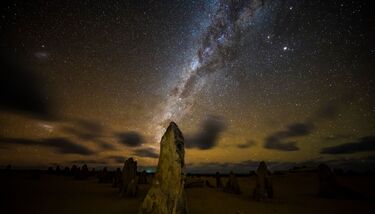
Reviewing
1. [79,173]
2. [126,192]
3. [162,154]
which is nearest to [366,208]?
[162,154]

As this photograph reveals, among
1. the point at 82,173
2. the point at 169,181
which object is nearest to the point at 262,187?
the point at 169,181

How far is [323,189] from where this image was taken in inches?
868

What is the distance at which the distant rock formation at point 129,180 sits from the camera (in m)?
20.2

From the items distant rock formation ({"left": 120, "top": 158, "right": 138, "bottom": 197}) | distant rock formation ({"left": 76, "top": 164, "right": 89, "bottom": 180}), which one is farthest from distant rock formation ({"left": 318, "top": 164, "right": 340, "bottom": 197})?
distant rock formation ({"left": 76, "top": 164, "right": 89, "bottom": 180})

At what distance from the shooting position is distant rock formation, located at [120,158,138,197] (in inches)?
797

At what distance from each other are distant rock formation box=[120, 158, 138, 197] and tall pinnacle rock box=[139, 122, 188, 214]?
10106 millimetres

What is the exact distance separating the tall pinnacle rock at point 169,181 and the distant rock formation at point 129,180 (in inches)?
398

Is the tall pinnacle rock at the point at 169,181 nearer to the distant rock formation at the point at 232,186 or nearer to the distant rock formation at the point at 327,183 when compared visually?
the distant rock formation at the point at 232,186

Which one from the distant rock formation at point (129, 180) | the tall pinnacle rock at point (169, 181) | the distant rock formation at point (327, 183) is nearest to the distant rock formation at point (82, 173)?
the distant rock formation at point (129, 180)

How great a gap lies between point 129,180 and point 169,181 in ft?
37.9

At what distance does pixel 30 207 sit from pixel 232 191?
65.5ft

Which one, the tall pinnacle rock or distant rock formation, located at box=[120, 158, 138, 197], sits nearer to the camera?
the tall pinnacle rock

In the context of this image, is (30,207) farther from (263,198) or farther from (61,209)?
(263,198)

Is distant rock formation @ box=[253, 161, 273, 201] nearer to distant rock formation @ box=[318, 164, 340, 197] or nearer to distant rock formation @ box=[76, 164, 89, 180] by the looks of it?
distant rock formation @ box=[318, 164, 340, 197]
